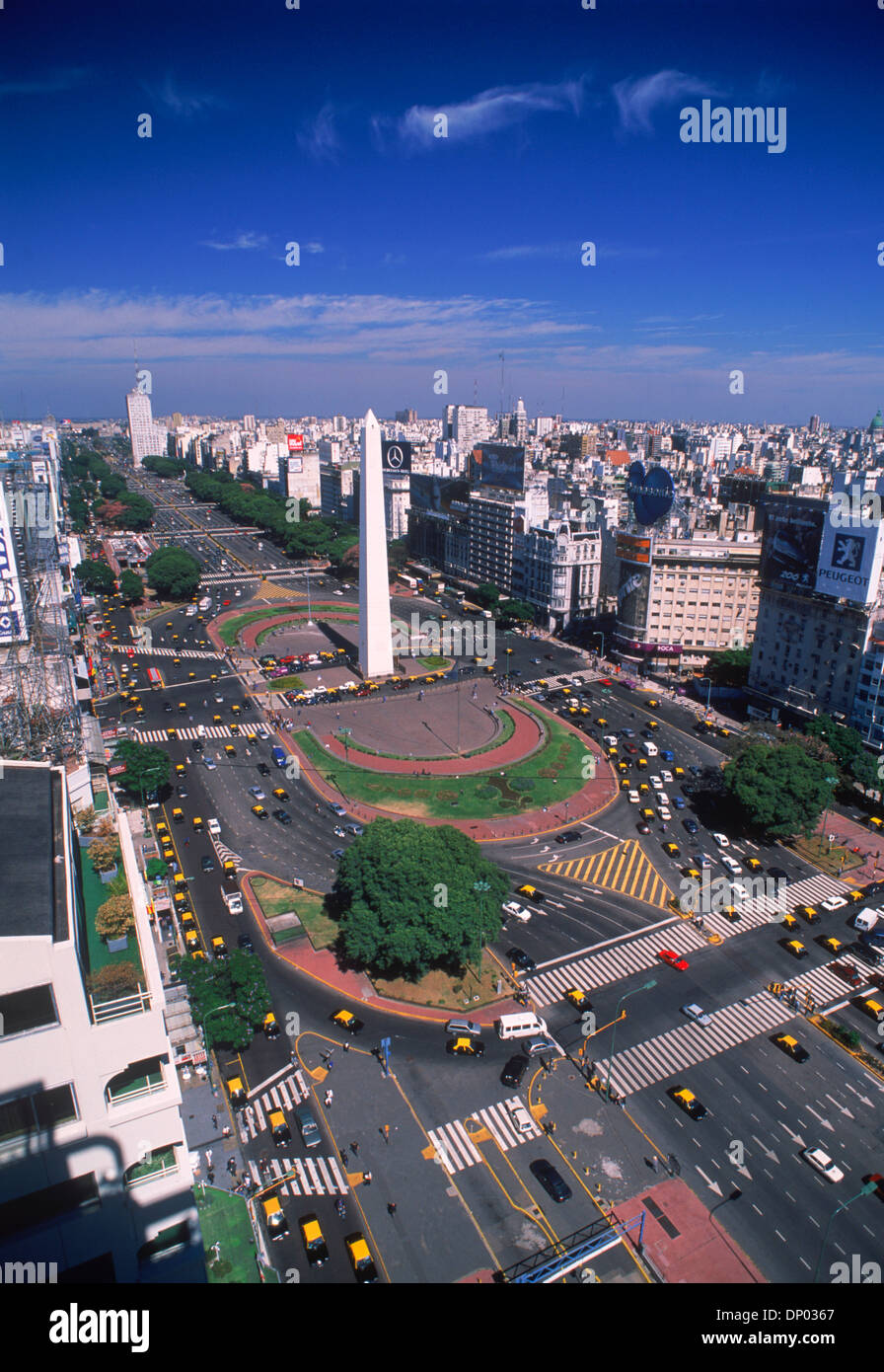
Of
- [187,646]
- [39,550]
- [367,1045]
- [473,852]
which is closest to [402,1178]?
[367,1045]

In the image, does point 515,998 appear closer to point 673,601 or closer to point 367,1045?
point 367,1045

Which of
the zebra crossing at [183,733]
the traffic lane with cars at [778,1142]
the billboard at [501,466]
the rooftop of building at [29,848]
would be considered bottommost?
the traffic lane with cars at [778,1142]

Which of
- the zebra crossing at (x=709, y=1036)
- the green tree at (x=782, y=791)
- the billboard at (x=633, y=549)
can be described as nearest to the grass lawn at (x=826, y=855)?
the green tree at (x=782, y=791)

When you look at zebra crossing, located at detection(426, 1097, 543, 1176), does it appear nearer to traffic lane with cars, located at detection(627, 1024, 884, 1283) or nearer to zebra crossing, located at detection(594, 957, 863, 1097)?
zebra crossing, located at detection(594, 957, 863, 1097)

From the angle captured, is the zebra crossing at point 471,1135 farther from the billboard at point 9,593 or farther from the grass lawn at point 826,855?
the billboard at point 9,593

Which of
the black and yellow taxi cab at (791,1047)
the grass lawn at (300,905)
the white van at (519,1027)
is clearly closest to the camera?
the black and yellow taxi cab at (791,1047)

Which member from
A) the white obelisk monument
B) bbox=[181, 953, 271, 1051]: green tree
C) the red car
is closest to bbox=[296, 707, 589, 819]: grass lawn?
the red car
